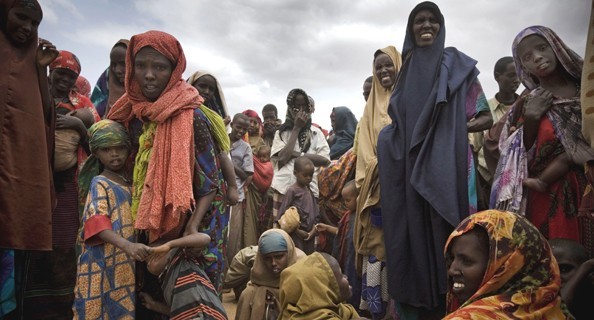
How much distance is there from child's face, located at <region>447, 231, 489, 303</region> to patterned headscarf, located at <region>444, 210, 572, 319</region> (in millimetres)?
56

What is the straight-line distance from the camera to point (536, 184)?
298 centimetres

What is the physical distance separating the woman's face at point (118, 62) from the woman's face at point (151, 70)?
137cm

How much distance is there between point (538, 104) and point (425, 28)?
1137 millimetres

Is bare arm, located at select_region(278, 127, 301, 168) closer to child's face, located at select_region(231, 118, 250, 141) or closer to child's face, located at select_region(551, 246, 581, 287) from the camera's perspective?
child's face, located at select_region(231, 118, 250, 141)

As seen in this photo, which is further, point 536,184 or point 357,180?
point 357,180

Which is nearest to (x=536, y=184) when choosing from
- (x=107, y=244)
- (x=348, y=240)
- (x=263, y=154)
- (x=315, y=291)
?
(x=315, y=291)

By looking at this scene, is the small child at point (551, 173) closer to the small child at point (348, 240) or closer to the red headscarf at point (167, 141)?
the small child at point (348, 240)

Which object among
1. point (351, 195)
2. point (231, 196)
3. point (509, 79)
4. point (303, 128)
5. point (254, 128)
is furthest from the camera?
point (254, 128)

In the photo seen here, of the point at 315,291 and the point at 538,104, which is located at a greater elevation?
the point at 538,104

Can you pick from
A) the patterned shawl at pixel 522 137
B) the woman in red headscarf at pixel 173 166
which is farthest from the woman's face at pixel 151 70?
the patterned shawl at pixel 522 137

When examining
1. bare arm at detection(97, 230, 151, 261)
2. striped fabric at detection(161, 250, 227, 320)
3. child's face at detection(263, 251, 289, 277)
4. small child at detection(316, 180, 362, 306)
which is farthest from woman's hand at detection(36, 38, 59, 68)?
small child at detection(316, 180, 362, 306)

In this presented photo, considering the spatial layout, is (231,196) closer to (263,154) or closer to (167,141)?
(167,141)

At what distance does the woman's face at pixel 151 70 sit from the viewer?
2988 mm

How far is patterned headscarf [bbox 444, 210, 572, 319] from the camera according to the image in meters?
2.21
